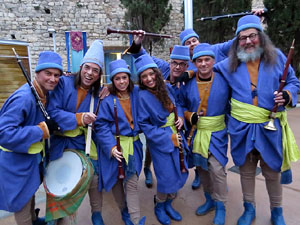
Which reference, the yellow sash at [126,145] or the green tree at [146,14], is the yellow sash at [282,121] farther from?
the green tree at [146,14]

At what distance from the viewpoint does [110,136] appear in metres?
2.12

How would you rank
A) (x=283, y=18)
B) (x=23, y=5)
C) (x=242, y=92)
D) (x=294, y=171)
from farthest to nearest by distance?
(x=23, y=5)
(x=283, y=18)
(x=294, y=171)
(x=242, y=92)

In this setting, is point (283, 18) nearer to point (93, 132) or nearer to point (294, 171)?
point (294, 171)

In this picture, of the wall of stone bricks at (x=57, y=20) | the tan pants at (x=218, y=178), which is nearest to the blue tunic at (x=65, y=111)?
the tan pants at (x=218, y=178)

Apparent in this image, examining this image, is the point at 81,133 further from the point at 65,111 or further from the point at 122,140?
the point at 122,140

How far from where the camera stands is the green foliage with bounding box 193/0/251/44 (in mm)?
8965

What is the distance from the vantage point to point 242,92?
6.71 feet

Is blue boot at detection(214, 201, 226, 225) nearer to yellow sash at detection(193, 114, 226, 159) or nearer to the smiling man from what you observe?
yellow sash at detection(193, 114, 226, 159)

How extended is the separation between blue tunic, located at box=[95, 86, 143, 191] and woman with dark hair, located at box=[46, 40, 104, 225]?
108 mm

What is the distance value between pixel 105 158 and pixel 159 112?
0.69m

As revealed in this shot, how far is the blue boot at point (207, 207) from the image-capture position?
2434 mm

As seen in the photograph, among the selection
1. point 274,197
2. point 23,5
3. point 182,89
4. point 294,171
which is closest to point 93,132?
point 182,89

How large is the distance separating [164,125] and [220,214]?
1030 mm

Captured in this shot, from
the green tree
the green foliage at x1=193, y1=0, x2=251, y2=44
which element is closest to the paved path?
the green foliage at x1=193, y1=0, x2=251, y2=44
